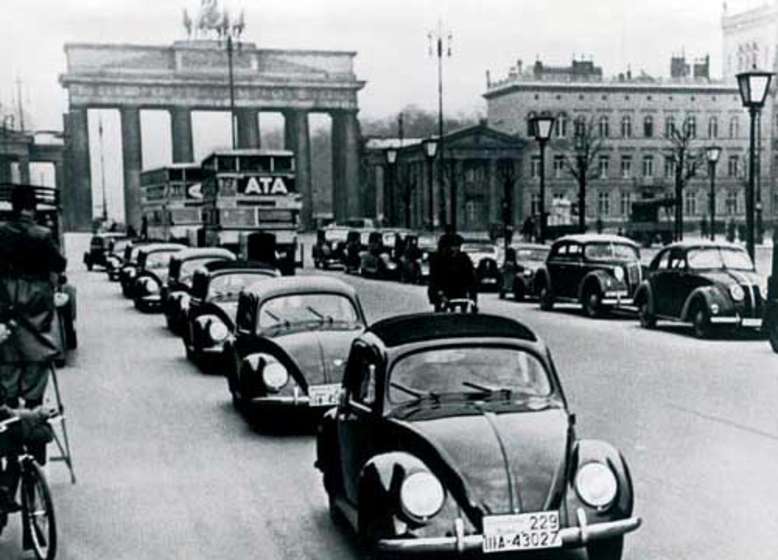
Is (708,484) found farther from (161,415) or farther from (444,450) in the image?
(161,415)

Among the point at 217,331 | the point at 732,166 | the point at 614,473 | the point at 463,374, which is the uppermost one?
the point at 732,166

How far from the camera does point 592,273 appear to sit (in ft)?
72.1

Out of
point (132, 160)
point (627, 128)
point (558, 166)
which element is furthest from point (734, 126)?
point (132, 160)

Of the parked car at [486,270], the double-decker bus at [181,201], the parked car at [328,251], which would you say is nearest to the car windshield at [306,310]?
the parked car at [486,270]

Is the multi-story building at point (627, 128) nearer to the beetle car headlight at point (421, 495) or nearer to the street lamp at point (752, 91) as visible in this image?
the street lamp at point (752, 91)

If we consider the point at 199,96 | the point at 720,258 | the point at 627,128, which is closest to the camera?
the point at 720,258

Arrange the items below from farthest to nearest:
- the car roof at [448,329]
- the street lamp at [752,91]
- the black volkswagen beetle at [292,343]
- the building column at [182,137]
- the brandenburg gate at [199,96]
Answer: the building column at [182,137] < the brandenburg gate at [199,96] < the street lamp at [752,91] < the black volkswagen beetle at [292,343] < the car roof at [448,329]

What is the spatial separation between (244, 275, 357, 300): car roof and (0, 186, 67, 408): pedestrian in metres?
4.23

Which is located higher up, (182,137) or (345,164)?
(182,137)

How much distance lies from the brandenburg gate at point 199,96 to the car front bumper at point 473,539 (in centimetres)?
7866

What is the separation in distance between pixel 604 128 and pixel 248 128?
27.8 metres

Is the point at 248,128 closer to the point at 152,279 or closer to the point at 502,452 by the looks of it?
the point at 152,279

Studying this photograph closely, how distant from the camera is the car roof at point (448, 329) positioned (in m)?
6.79

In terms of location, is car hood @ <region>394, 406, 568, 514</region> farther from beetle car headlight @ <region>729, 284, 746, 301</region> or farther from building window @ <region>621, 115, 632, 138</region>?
building window @ <region>621, 115, 632, 138</region>
